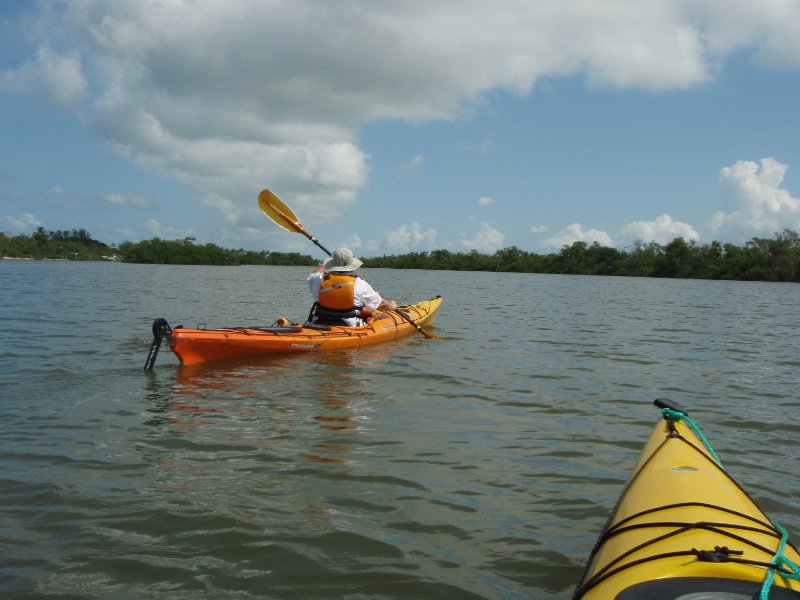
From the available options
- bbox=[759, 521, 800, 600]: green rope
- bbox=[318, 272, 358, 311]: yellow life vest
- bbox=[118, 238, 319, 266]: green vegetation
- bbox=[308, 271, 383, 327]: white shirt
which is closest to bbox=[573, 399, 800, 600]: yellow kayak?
bbox=[759, 521, 800, 600]: green rope

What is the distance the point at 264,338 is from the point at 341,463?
399 centimetres

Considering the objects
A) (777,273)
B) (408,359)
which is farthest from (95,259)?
(408,359)

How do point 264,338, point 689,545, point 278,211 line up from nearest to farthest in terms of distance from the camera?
point 689,545 → point 264,338 → point 278,211

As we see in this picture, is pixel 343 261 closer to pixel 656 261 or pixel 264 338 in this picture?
pixel 264 338

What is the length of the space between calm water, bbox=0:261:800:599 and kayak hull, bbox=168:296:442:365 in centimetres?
21

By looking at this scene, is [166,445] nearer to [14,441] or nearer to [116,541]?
[14,441]

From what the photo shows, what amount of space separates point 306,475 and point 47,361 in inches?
205

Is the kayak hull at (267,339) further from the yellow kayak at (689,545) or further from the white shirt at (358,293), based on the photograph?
the yellow kayak at (689,545)

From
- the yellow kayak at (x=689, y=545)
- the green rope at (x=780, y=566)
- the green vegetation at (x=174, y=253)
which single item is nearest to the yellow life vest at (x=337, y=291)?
the yellow kayak at (x=689, y=545)

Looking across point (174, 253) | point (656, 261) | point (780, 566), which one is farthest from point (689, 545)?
point (174, 253)

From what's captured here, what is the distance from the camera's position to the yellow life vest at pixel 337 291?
28.2 ft

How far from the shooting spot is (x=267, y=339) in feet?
25.7

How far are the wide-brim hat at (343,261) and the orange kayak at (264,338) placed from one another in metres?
0.87

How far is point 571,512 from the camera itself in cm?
341
